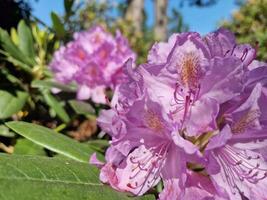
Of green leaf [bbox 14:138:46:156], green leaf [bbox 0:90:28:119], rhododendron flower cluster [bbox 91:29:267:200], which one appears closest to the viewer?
rhododendron flower cluster [bbox 91:29:267:200]

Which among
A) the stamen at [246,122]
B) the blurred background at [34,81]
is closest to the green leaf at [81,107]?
the blurred background at [34,81]

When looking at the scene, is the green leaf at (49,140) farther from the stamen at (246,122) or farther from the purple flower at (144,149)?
the stamen at (246,122)

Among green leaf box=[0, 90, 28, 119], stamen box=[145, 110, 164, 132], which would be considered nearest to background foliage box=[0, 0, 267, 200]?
green leaf box=[0, 90, 28, 119]

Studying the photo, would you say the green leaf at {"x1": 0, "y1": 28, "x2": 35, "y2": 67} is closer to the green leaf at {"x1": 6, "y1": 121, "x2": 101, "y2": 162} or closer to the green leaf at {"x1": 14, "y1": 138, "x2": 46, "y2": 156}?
the green leaf at {"x1": 14, "y1": 138, "x2": 46, "y2": 156}

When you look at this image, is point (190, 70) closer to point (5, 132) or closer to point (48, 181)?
point (48, 181)

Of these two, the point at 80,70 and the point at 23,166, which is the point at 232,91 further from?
the point at 80,70

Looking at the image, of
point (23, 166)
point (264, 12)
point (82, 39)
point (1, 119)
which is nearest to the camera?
point (23, 166)

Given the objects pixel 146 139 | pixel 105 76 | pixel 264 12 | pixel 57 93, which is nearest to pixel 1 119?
pixel 57 93
